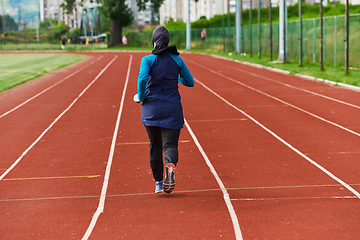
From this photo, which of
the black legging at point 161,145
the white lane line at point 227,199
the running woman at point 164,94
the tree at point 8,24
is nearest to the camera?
the white lane line at point 227,199

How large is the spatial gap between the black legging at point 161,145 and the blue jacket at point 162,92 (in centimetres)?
11

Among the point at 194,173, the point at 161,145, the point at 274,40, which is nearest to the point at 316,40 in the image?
the point at 274,40

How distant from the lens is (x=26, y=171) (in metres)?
Answer: 7.97

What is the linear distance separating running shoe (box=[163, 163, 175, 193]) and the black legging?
74 millimetres

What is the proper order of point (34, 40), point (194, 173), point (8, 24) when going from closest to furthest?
point (194, 173) < point (34, 40) < point (8, 24)

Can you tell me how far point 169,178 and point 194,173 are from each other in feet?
4.86

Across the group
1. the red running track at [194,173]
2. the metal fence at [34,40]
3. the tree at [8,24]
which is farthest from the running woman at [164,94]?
the tree at [8,24]

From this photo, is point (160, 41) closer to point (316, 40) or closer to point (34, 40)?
point (316, 40)

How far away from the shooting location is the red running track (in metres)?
5.41

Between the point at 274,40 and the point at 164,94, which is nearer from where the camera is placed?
the point at 164,94

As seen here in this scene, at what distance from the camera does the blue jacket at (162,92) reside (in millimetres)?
6059

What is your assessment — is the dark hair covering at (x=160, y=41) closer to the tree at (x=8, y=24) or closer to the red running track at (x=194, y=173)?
the red running track at (x=194, y=173)

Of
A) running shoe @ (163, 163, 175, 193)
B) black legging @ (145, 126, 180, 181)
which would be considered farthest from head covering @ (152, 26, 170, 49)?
running shoe @ (163, 163, 175, 193)

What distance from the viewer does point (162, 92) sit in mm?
6137
